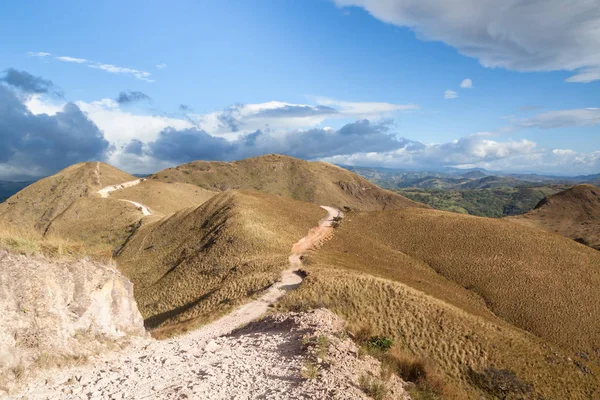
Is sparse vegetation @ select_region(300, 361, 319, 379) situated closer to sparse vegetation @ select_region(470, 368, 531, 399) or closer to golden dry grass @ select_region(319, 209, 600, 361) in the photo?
sparse vegetation @ select_region(470, 368, 531, 399)

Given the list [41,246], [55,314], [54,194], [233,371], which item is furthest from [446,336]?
[54,194]

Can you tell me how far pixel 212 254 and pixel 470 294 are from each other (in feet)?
118

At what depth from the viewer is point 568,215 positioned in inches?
7170

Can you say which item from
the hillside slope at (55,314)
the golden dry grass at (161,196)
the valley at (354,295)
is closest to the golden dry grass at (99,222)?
the valley at (354,295)

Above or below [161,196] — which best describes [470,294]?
below

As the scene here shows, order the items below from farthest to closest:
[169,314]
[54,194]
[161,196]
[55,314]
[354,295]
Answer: [54,194]
[161,196]
[169,314]
[354,295]
[55,314]

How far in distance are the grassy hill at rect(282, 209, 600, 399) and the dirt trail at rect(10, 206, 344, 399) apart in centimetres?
1075

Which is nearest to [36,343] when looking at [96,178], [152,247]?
[152,247]

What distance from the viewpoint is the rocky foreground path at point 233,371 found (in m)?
11.2

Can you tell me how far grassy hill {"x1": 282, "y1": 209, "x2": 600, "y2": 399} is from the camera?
82.9ft

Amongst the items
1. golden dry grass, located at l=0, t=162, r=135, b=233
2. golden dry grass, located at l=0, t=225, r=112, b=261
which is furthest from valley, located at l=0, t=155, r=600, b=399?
golden dry grass, located at l=0, t=162, r=135, b=233

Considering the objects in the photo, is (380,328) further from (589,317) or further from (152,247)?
(152,247)

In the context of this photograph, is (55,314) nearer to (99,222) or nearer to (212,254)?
(212,254)

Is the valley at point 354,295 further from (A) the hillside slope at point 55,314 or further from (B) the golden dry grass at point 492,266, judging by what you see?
(A) the hillside slope at point 55,314
